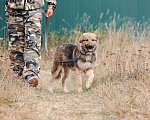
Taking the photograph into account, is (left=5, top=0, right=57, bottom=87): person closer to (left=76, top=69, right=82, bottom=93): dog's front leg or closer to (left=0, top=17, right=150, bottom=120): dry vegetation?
(left=0, top=17, right=150, bottom=120): dry vegetation

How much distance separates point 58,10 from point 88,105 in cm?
698

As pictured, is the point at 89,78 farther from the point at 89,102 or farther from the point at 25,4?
the point at 25,4

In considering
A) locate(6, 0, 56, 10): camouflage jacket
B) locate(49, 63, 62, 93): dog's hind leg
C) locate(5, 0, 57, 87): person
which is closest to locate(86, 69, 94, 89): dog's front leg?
locate(49, 63, 62, 93): dog's hind leg

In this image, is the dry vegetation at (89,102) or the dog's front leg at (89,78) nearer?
the dry vegetation at (89,102)

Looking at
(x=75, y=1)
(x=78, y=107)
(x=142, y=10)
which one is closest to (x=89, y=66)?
(x=78, y=107)

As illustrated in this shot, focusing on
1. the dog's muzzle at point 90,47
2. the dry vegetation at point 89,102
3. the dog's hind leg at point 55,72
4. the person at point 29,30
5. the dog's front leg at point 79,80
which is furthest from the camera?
the dog's hind leg at point 55,72

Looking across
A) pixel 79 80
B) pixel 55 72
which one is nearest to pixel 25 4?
pixel 55 72

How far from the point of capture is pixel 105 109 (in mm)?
3535

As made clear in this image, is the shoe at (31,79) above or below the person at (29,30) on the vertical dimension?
below

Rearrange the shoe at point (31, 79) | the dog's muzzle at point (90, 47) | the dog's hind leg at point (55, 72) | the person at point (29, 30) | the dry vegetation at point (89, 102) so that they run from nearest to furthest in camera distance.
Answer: the dry vegetation at point (89, 102)
the shoe at point (31, 79)
the person at point (29, 30)
the dog's muzzle at point (90, 47)
the dog's hind leg at point (55, 72)

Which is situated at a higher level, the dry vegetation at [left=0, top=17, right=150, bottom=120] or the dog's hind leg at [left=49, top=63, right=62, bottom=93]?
the dog's hind leg at [left=49, top=63, right=62, bottom=93]

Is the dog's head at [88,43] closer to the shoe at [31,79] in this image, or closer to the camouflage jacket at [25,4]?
the camouflage jacket at [25,4]

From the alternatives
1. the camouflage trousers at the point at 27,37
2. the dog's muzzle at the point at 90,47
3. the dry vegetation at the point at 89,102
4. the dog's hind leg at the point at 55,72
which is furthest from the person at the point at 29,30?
the dog's muzzle at the point at 90,47

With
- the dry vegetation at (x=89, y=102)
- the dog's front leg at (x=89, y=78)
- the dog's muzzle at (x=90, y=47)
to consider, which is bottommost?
the dry vegetation at (x=89, y=102)
